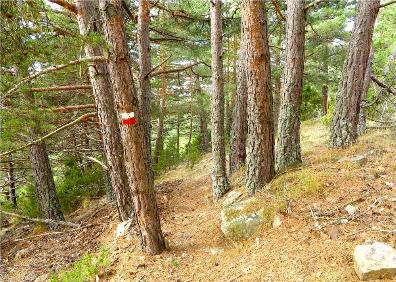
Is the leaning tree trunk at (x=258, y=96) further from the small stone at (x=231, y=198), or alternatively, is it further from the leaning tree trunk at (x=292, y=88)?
the leaning tree trunk at (x=292, y=88)

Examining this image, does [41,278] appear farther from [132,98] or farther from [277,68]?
[277,68]

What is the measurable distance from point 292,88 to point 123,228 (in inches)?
180

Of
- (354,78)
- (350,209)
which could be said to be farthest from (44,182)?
(354,78)

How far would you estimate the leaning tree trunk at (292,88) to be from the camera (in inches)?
256

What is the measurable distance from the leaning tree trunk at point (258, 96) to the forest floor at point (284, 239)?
41cm

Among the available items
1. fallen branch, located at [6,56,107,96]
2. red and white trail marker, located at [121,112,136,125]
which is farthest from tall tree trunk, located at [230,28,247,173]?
fallen branch, located at [6,56,107,96]

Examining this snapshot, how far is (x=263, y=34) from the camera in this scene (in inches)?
223

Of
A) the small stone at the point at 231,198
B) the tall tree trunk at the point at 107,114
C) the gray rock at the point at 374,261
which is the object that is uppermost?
the tall tree trunk at the point at 107,114

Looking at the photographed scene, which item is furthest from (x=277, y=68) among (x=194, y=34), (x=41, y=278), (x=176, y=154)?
(x=41, y=278)

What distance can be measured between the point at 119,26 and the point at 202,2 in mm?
7362

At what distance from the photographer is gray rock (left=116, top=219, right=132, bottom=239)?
644 cm

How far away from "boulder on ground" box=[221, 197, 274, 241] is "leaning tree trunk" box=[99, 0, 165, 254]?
1.16 meters

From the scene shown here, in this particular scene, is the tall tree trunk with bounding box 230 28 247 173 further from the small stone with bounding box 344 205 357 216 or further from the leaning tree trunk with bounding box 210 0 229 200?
the small stone with bounding box 344 205 357 216

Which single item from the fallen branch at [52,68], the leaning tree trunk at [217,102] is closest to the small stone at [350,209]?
the leaning tree trunk at [217,102]
